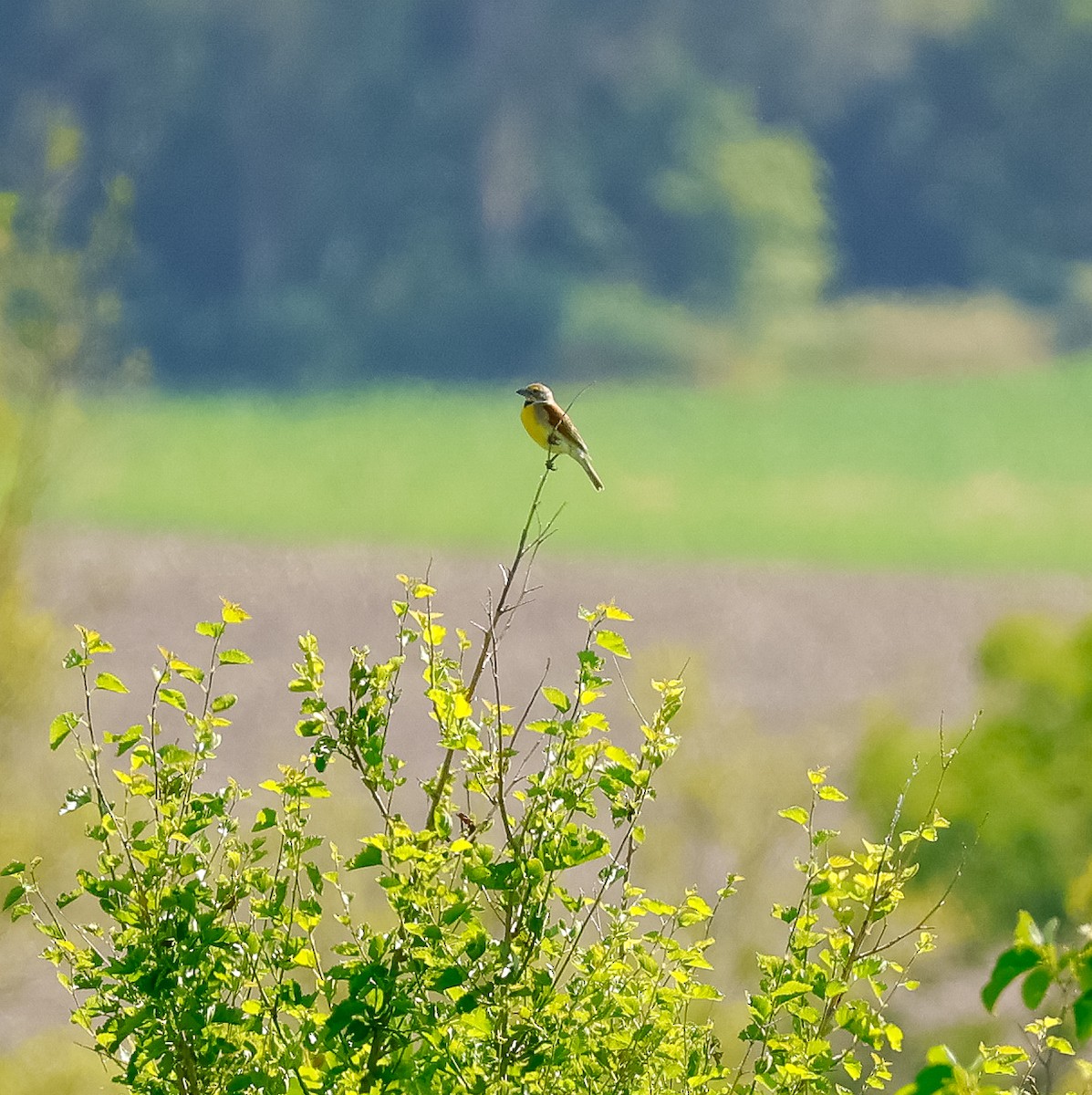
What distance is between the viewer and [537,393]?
466 centimetres

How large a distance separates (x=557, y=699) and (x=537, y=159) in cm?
4256

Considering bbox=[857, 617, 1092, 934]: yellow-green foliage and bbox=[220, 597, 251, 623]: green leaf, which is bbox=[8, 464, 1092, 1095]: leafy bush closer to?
bbox=[220, 597, 251, 623]: green leaf

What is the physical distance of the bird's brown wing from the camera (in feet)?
14.3

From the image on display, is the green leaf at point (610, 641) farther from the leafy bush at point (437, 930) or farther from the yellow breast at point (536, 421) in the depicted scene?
the yellow breast at point (536, 421)

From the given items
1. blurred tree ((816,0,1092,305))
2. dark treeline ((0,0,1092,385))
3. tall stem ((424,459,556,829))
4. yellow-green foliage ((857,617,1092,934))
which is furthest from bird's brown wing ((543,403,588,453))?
blurred tree ((816,0,1092,305))

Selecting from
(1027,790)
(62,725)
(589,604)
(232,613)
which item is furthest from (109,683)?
(589,604)

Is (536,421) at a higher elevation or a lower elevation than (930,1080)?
higher

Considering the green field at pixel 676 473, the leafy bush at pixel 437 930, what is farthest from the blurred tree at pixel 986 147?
the leafy bush at pixel 437 930

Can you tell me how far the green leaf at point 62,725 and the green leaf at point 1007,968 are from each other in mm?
1598

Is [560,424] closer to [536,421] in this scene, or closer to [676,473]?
[536,421]

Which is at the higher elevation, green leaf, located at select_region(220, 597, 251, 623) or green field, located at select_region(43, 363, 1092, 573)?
green field, located at select_region(43, 363, 1092, 573)

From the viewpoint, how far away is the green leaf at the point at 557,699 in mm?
2738

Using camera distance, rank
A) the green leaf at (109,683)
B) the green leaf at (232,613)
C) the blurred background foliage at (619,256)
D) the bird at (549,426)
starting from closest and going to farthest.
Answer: the green leaf at (109,683)
the green leaf at (232,613)
the bird at (549,426)
the blurred background foliage at (619,256)

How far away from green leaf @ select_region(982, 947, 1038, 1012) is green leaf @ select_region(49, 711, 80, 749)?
1.60 m
